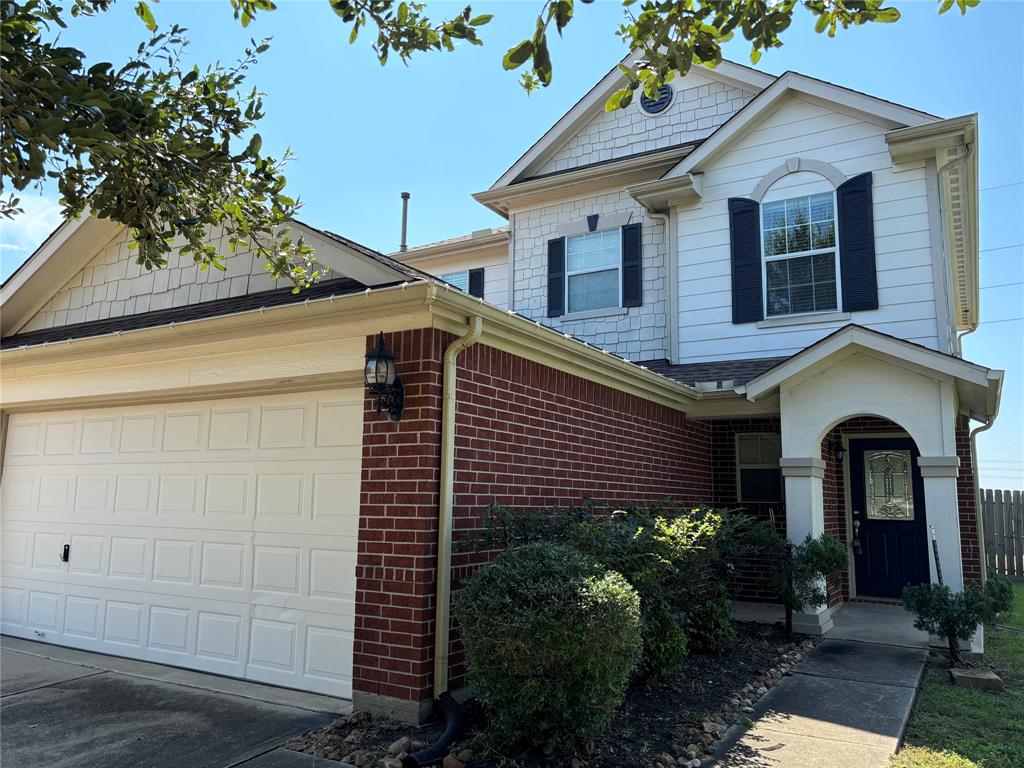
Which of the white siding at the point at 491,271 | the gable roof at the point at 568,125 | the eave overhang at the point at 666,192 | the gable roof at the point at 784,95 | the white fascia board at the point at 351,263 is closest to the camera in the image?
the white fascia board at the point at 351,263

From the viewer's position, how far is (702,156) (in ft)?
35.4

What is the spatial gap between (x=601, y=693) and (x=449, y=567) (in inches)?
54.5

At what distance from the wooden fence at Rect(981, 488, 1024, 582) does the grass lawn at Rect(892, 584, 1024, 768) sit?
27.9 feet

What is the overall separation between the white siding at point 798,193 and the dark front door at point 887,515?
6.65ft

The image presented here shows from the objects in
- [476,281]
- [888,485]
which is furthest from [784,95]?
[476,281]

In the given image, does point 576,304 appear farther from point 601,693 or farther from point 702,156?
point 601,693

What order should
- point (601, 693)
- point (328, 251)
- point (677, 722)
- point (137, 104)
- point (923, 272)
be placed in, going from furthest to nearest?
point (923, 272) < point (328, 251) < point (677, 722) < point (601, 693) < point (137, 104)

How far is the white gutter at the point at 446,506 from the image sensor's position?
194 inches

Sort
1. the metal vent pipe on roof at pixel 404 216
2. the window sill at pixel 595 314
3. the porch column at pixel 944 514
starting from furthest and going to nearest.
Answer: the metal vent pipe on roof at pixel 404 216 < the window sill at pixel 595 314 < the porch column at pixel 944 514

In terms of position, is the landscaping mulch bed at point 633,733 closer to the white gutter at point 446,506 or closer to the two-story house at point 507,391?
the two-story house at point 507,391

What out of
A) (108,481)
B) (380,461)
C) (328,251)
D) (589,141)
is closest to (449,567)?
(380,461)

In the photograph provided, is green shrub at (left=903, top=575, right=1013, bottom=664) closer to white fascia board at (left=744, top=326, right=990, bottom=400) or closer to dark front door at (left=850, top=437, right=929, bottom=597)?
white fascia board at (left=744, top=326, right=990, bottom=400)

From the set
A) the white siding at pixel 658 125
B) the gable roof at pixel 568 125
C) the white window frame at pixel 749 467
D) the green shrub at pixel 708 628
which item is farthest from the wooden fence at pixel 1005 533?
the gable roof at pixel 568 125

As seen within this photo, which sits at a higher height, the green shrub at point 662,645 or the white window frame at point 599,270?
the white window frame at point 599,270
